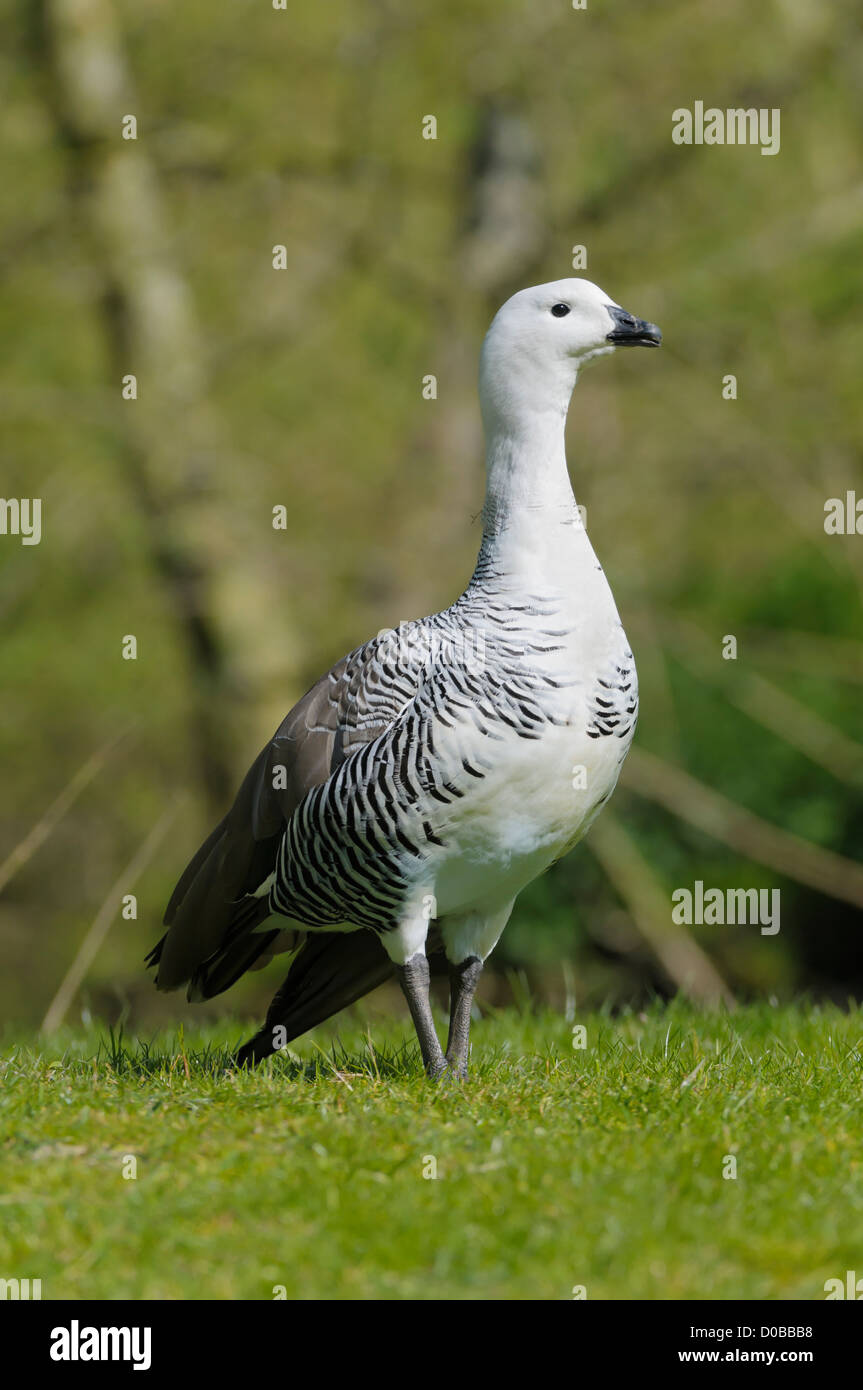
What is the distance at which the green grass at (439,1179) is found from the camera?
3.33 m

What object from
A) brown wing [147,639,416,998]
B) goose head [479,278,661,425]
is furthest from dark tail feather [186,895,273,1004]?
goose head [479,278,661,425]

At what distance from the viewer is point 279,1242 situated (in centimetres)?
342

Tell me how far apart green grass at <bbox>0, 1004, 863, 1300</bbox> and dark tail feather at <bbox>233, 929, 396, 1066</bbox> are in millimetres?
188

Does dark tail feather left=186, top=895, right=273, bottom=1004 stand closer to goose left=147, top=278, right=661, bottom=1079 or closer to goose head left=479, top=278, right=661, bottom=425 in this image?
goose left=147, top=278, right=661, bottom=1079

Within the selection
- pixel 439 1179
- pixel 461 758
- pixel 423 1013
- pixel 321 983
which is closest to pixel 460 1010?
pixel 423 1013

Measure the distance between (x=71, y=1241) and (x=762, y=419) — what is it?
9.16m

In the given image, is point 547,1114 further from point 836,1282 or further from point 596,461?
point 596,461

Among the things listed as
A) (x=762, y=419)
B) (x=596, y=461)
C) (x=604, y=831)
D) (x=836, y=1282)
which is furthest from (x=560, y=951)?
(x=836, y=1282)

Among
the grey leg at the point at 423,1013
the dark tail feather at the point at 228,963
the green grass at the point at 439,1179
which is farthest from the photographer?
the dark tail feather at the point at 228,963

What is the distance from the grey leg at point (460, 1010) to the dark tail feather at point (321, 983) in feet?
0.78

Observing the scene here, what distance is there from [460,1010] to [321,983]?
1.77ft

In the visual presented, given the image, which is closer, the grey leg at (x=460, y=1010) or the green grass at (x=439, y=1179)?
the green grass at (x=439, y=1179)

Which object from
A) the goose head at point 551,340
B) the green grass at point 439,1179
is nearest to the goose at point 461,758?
the goose head at point 551,340

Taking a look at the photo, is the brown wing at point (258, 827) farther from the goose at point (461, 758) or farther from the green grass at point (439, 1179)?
the green grass at point (439, 1179)
